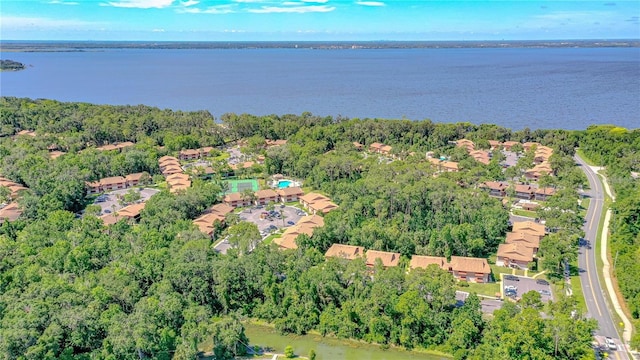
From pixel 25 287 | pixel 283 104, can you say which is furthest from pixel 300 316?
pixel 283 104

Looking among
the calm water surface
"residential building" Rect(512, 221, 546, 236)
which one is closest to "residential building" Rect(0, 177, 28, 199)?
the calm water surface

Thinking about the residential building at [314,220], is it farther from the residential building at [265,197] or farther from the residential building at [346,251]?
the residential building at [265,197]

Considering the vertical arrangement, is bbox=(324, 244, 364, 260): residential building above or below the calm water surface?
above

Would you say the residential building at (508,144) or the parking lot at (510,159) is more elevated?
the residential building at (508,144)

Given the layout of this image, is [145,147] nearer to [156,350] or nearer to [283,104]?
[156,350]

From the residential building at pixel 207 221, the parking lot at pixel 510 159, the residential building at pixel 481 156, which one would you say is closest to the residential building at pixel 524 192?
the residential building at pixel 481 156

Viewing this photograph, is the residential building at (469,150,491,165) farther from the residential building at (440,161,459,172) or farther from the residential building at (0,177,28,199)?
the residential building at (0,177,28,199)
